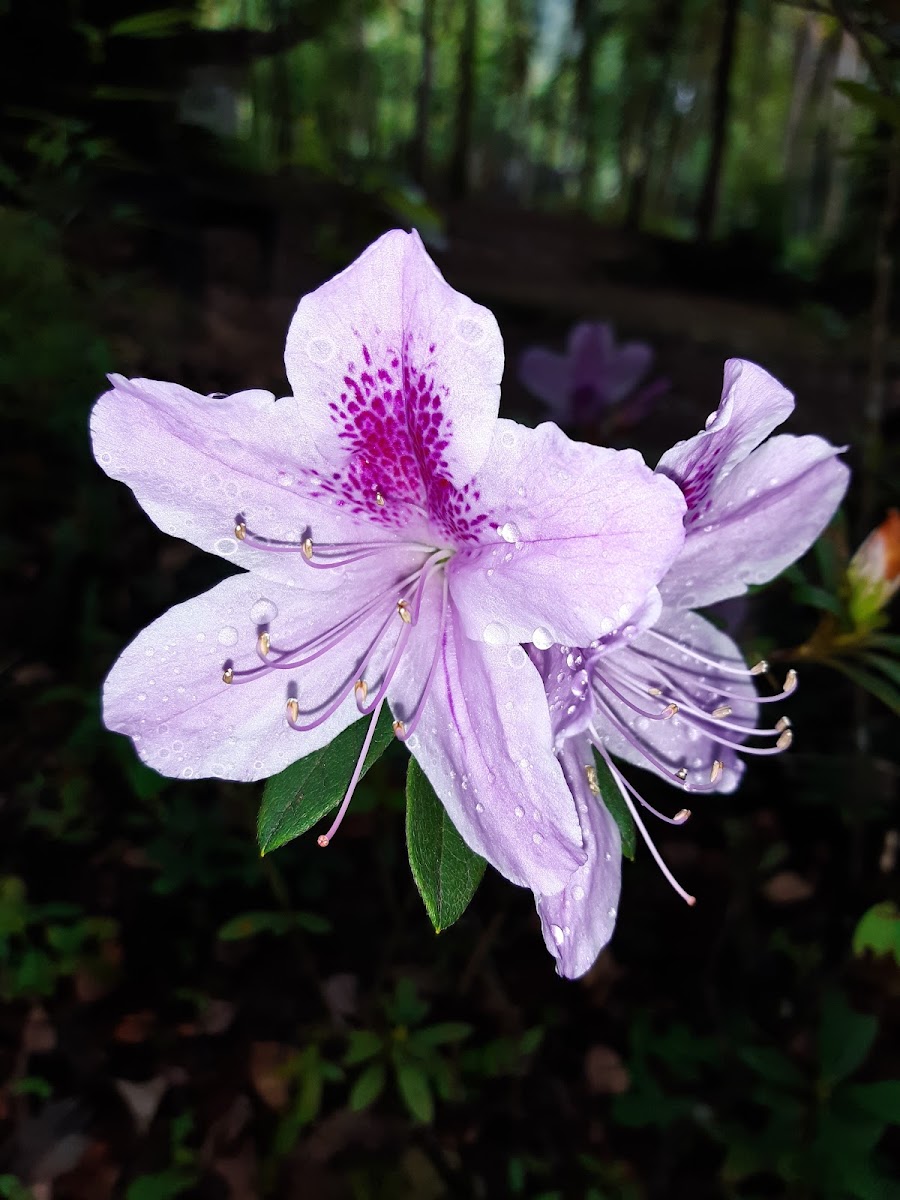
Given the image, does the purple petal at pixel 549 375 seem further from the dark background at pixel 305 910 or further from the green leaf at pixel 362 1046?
the green leaf at pixel 362 1046

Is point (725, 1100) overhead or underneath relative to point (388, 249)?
underneath

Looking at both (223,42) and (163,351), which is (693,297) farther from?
(223,42)

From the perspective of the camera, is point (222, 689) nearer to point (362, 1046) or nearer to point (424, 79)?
point (362, 1046)

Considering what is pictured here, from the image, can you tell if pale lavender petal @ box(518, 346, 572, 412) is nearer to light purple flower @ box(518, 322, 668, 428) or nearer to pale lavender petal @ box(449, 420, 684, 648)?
light purple flower @ box(518, 322, 668, 428)

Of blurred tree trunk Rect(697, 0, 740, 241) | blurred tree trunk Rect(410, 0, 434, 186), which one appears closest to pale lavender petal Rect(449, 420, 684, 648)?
blurred tree trunk Rect(410, 0, 434, 186)

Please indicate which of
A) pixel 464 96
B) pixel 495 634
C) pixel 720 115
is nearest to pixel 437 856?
pixel 495 634

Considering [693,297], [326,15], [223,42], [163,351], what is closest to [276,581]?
[223,42]

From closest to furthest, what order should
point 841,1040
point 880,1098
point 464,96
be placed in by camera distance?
point 880,1098 < point 841,1040 < point 464,96
